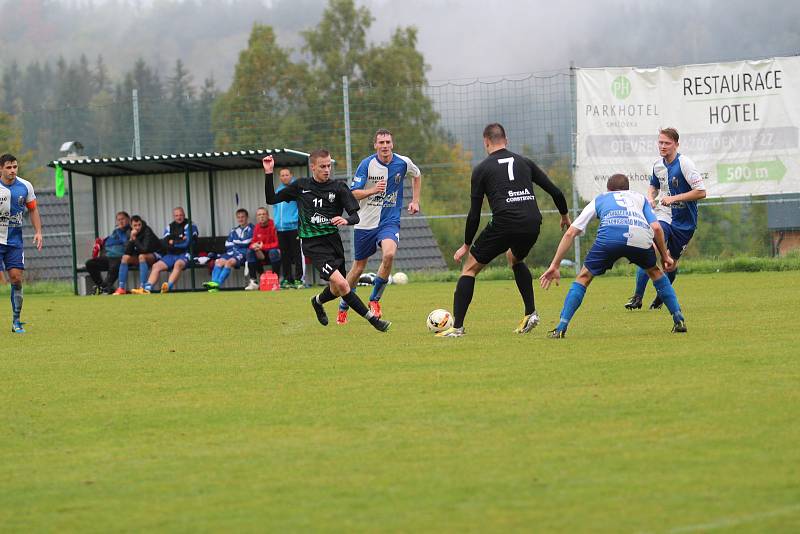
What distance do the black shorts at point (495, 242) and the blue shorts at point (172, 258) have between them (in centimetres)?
1432

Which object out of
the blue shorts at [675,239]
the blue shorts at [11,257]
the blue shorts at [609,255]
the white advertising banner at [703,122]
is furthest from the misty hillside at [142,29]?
the blue shorts at [609,255]

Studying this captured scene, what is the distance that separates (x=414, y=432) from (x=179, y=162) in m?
19.6

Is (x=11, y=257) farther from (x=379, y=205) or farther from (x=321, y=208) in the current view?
(x=379, y=205)

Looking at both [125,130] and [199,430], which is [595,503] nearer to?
[199,430]

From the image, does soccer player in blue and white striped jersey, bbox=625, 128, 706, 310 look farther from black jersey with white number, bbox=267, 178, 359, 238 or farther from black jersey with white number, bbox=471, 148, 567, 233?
black jersey with white number, bbox=267, 178, 359, 238

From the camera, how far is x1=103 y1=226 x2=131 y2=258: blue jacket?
24859 millimetres

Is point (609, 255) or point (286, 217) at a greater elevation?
point (286, 217)

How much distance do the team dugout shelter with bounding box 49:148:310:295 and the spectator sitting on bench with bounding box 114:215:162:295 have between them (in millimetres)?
1123

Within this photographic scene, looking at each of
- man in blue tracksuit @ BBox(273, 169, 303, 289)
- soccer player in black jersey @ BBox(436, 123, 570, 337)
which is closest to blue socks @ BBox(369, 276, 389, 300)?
soccer player in black jersey @ BBox(436, 123, 570, 337)

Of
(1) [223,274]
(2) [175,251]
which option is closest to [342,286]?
(1) [223,274]

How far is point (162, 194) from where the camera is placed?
26.6 m

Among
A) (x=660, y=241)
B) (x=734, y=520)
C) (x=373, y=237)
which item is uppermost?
(x=373, y=237)

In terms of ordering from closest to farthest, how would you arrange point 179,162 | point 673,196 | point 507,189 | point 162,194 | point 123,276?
point 507,189 < point 673,196 < point 123,276 < point 179,162 < point 162,194

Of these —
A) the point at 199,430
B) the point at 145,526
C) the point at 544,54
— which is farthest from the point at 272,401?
the point at 544,54
